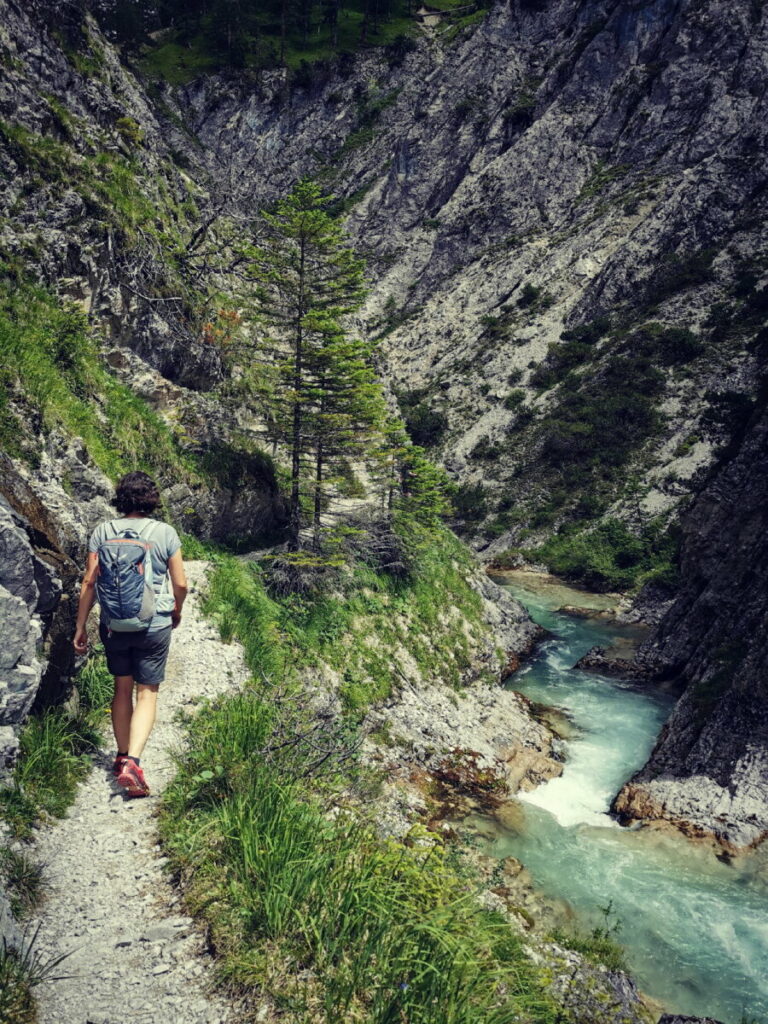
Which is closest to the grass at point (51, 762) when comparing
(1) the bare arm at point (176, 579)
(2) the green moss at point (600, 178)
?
(1) the bare arm at point (176, 579)

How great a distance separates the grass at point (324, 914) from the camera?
3451 mm

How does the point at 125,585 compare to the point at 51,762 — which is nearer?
the point at 125,585

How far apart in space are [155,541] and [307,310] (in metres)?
14.0

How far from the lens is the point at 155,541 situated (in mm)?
5031

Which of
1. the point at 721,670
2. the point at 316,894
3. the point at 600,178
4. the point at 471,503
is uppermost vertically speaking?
the point at 600,178

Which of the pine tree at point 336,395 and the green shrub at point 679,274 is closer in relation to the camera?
the pine tree at point 336,395

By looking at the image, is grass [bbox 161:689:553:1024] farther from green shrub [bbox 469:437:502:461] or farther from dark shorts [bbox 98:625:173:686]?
green shrub [bbox 469:437:502:461]

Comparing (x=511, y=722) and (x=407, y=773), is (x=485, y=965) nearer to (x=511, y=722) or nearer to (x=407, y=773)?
(x=407, y=773)

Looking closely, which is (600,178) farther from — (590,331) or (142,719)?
(142,719)

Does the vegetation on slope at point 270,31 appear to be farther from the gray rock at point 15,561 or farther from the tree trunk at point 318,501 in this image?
the gray rock at point 15,561

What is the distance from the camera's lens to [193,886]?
4.08 meters

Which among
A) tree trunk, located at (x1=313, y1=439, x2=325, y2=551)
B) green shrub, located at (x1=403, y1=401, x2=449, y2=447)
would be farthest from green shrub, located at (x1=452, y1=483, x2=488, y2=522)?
tree trunk, located at (x1=313, y1=439, x2=325, y2=551)

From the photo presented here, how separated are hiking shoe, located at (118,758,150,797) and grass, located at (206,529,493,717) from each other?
15.8 feet

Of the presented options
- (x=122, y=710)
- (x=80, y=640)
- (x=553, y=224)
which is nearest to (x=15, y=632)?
(x=80, y=640)
